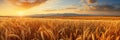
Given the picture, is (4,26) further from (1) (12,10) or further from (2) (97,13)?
(2) (97,13)

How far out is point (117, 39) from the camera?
2.67 m

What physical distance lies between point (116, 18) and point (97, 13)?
0.18 meters

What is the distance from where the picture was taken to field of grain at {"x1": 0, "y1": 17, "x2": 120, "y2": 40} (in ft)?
8.91

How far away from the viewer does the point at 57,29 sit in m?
2.81

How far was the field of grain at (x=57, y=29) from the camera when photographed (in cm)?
271

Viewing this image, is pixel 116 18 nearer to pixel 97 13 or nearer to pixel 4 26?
pixel 97 13

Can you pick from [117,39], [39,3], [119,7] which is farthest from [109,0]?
[39,3]

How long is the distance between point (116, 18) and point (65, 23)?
1.55 ft

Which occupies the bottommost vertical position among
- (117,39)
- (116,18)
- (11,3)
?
(117,39)

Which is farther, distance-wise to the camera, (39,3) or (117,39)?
(39,3)

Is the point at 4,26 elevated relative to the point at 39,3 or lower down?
lower down

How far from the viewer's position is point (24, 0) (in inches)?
114

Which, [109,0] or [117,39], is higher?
[109,0]

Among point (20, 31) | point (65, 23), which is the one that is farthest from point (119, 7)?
point (20, 31)
